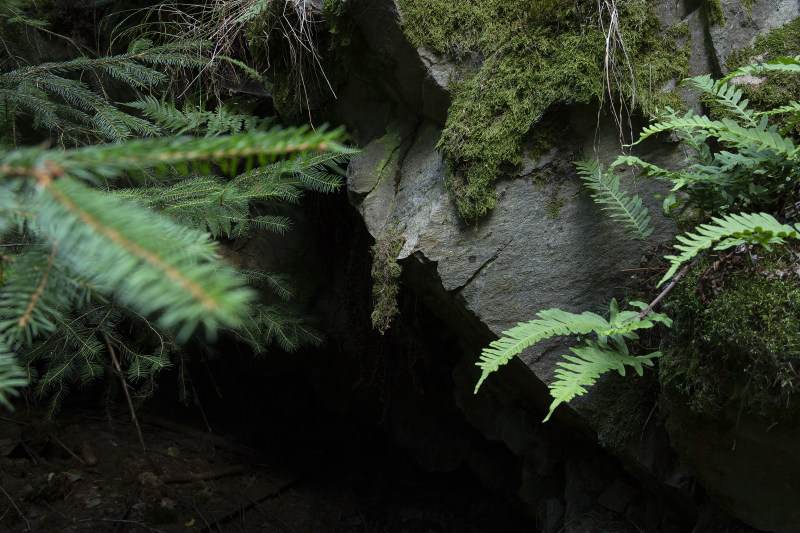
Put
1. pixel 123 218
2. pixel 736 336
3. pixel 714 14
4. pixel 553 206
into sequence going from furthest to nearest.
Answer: pixel 553 206, pixel 714 14, pixel 736 336, pixel 123 218

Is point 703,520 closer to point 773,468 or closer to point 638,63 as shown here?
point 773,468

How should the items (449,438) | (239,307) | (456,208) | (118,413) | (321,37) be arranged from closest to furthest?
1. (239,307)
2. (456,208)
3. (321,37)
4. (118,413)
5. (449,438)

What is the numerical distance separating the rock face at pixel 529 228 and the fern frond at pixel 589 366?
1.52 ft

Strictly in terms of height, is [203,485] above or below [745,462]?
below

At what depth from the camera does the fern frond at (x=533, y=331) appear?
5.51ft

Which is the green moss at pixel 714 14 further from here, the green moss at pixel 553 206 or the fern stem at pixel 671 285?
the fern stem at pixel 671 285

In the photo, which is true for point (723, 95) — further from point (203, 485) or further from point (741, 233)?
point (203, 485)

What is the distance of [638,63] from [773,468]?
62.6 inches

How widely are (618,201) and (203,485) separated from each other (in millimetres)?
3472

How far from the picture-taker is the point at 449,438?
460cm

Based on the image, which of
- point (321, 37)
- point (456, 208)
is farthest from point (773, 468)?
point (321, 37)

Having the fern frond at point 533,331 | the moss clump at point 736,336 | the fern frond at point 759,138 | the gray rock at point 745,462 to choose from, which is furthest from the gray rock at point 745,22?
the gray rock at point 745,462

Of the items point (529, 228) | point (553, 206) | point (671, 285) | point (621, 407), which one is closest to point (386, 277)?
point (529, 228)

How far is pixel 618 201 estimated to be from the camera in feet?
6.78
